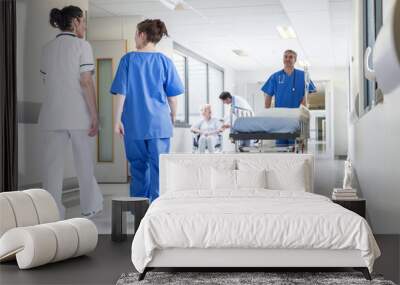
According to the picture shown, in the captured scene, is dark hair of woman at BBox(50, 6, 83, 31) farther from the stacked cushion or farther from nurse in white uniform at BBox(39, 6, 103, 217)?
the stacked cushion

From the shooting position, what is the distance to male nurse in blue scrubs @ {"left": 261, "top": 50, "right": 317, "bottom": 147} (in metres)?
7.32

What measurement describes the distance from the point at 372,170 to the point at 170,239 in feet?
8.53

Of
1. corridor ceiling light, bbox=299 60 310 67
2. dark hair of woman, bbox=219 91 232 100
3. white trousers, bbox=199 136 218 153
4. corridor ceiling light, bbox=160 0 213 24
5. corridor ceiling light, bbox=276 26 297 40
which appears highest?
corridor ceiling light, bbox=160 0 213 24

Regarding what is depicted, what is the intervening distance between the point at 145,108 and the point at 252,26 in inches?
110

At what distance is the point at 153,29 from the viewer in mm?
6840

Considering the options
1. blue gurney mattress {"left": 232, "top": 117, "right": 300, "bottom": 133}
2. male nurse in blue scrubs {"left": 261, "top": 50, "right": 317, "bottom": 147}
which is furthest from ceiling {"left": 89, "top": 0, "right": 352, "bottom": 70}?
blue gurney mattress {"left": 232, "top": 117, "right": 300, "bottom": 133}

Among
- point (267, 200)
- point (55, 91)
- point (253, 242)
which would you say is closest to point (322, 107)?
point (55, 91)

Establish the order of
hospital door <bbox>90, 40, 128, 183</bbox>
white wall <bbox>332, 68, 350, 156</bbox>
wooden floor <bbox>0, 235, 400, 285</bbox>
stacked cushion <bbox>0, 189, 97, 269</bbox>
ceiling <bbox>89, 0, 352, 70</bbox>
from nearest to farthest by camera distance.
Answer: wooden floor <bbox>0, 235, 400, 285</bbox>, stacked cushion <bbox>0, 189, 97, 269</bbox>, hospital door <bbox>90, 40, 128, 183</bbox>, ceiling <bbox>89, 0, 352, 70</bbox>, white wall <bbox>332, 68, 350, 156</bbox>

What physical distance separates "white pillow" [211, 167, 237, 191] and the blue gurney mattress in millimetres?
2009

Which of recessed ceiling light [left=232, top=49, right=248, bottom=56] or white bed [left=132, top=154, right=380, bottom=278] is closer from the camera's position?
white bed [left=132, top=154, right=380, bottom=278]

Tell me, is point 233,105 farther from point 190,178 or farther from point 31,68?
point 190,178

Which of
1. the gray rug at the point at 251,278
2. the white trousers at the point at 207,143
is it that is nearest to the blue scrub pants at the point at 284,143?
the white trousers at the point at 207,143

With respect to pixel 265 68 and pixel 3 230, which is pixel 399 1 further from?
pixel 265 68

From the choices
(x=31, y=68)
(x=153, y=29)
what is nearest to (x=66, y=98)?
(x=31, y=68)
